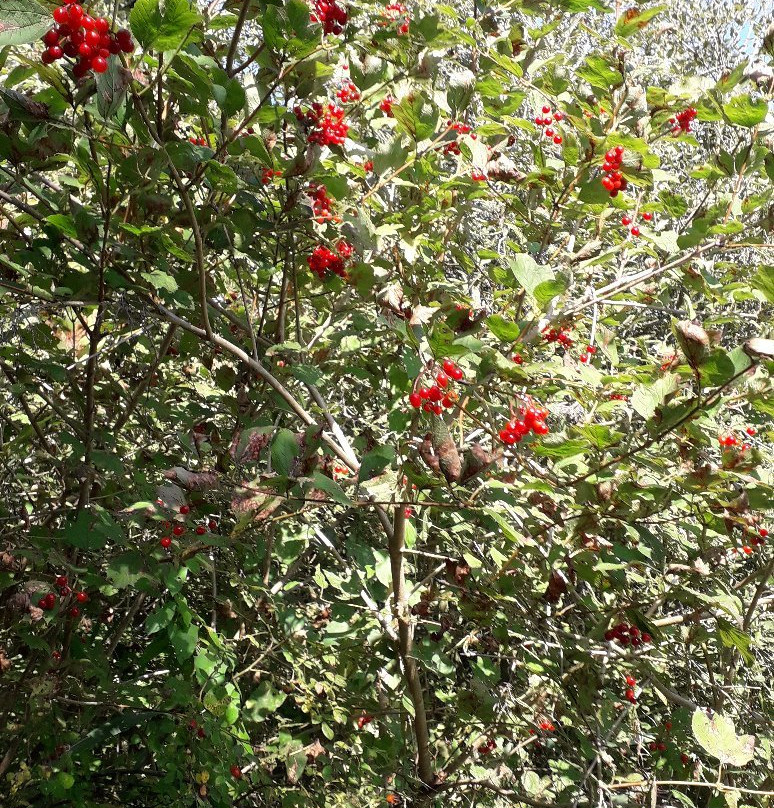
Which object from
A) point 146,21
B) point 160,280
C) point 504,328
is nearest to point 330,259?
point 160,280

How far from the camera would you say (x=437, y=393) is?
57.6 inches

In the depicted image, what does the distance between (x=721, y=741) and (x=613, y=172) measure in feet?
4.19

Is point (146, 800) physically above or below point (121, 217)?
below

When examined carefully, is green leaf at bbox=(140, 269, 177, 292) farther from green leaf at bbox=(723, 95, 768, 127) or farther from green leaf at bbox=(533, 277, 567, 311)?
green leaf at bbox=(723, 95, 768, 127)

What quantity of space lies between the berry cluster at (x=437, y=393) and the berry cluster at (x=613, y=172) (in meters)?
0.67

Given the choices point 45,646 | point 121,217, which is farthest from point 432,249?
point 45,646

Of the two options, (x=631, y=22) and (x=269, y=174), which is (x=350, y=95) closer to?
(x=269, y=174)

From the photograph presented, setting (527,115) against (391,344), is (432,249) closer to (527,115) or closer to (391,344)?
(391,344)

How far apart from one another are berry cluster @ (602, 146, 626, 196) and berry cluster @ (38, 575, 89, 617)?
67.5 inches

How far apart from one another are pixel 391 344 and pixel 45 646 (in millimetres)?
1255

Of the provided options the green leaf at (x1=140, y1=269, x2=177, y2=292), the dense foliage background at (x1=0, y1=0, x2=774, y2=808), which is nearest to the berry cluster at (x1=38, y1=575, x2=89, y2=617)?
the dense foliage background at (x1=0, y1=0, x2=774, y2=808)

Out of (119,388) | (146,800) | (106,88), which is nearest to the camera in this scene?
(106,88)

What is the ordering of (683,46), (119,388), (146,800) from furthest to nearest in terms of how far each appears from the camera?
(683,46) → (146,800) → (119,388)

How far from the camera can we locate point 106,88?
3.58ft
